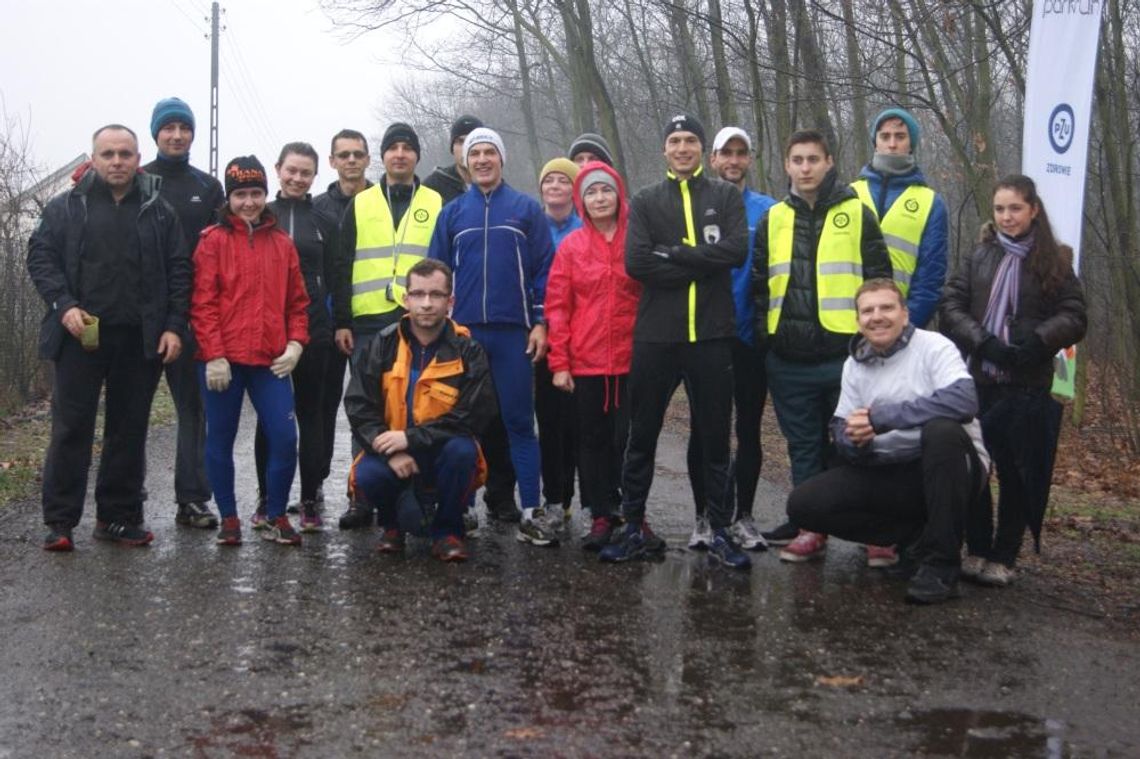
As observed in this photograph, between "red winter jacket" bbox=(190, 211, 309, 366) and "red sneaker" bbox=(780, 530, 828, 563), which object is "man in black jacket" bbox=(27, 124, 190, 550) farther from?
"red sneaker" bbox=(780, 530, 828, 563)

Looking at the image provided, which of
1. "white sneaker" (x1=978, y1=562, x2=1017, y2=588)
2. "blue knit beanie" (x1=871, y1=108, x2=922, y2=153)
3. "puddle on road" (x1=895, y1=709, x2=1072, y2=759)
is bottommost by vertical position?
"puddle on road" (x1=895, y1=709, x2=1072, y2=759)

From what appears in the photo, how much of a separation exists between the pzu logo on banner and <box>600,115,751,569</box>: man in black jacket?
2.78 m

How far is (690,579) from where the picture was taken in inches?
245

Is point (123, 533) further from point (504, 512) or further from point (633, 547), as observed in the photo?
point (633, 547)

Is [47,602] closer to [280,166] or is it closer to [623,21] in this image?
[280,166]

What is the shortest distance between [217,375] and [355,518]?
1.23m

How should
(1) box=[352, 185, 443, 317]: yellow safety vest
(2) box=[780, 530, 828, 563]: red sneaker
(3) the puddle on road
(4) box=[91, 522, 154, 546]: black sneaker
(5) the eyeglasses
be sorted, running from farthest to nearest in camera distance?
(1) box=[352, 185, 443, 317]: yellow safety vest
(4) box=[91, 522, 154, 546]: black sneaker
(2) box=[780, 530, 828, 563]: red sneaker
(5) the eyeglasses
(3) the puddle on road

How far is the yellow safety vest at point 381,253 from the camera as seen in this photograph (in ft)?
24.5

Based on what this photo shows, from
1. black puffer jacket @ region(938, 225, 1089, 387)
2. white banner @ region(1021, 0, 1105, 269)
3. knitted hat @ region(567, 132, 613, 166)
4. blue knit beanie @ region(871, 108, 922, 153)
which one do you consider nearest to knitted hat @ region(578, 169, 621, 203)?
knitted hat @ region(567, 132, 613, 166)

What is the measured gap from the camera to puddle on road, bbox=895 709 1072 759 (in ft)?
13.1

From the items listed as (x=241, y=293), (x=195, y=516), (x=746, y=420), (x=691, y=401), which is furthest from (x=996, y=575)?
(x=195, y=516)

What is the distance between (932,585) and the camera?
19.1 ft

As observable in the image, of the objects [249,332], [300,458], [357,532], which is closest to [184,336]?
[249,332]

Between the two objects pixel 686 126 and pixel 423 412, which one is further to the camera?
pixel 686 126
